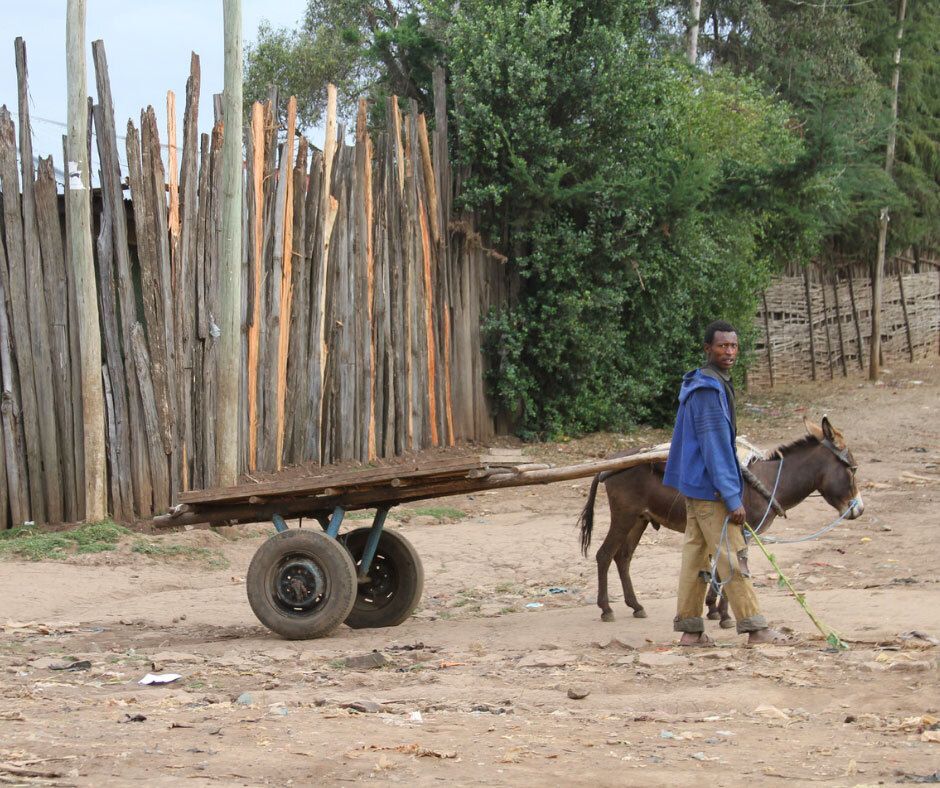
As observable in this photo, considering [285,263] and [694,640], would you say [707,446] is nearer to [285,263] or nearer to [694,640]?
[694,640]

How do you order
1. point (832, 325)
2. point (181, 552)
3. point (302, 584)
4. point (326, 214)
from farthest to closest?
point (832, 325) → point (326, 214) → point (181, 552) → point (302, 584)

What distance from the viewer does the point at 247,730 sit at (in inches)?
224

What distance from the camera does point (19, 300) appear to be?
1192cm

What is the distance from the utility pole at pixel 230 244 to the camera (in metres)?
12.1

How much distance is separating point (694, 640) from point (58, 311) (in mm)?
7195

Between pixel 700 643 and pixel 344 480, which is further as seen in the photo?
pixel 344 480

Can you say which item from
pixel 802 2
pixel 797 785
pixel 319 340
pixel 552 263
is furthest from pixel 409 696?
pixel 802 2

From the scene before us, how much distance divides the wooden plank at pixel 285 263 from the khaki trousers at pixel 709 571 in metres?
6.21

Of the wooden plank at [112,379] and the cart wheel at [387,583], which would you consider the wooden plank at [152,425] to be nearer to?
the wooden plank at [112,379]


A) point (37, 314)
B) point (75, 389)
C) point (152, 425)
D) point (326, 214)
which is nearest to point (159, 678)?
point (152, 425)

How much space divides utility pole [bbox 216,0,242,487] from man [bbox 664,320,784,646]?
5570mm

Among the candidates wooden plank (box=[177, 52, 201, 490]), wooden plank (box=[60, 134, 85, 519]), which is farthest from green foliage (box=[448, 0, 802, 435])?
wooden plank (box=[60, 134, 85, 519])

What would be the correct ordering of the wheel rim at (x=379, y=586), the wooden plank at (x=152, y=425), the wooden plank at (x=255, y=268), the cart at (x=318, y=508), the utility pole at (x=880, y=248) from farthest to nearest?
the utility pole at (x=880, y=248) → the wooden plank at (x=255, y=268) → the wooden plank at (x=152, y=425) → the wheel rim at (x=379, y=586) → the cart at (x=318, y=508)

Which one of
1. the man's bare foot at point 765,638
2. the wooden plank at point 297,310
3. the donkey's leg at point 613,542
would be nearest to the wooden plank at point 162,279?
the wooden plank at point 297,310
